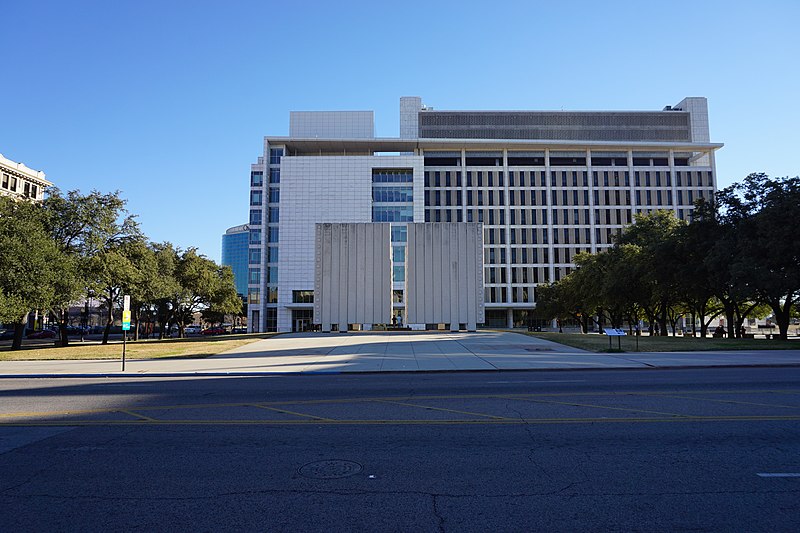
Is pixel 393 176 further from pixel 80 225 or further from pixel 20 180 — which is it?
pixel 20 180

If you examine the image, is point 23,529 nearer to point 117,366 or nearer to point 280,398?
point 280,398

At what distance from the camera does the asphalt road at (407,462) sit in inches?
190

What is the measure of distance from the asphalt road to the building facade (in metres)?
100

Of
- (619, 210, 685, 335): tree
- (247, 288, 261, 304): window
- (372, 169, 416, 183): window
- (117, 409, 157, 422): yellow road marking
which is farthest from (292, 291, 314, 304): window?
(117, 409, 157, 422): yellow road marking

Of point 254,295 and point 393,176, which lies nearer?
point 254,295

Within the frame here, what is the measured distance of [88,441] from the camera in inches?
311

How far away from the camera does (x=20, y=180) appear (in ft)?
321

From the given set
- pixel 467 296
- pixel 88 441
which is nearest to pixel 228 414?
pixel 88 441

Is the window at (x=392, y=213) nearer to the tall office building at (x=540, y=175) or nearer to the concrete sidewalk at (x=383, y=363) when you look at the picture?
the tall office building at (x=540, y=175)

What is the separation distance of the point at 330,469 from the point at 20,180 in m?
117

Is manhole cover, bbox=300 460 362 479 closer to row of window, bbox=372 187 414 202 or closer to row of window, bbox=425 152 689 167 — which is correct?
row of window, bbox=372 187 414 202

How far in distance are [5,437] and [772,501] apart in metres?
10.4

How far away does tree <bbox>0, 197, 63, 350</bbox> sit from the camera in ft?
105

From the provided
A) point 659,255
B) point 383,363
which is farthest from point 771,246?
point 383,363
